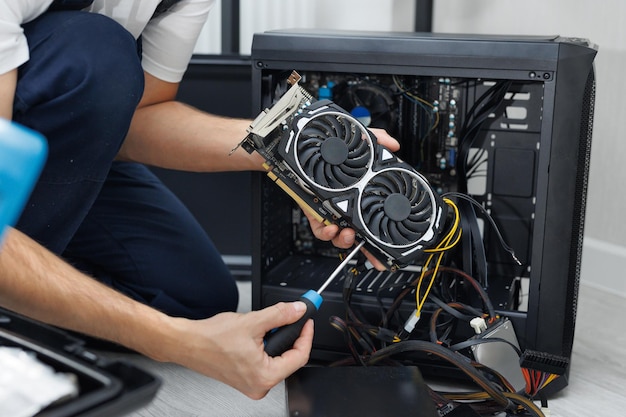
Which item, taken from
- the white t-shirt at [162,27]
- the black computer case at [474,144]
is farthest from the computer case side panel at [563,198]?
the white t-shirt at [162,27]

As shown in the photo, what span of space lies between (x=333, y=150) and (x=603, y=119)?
0.86 m

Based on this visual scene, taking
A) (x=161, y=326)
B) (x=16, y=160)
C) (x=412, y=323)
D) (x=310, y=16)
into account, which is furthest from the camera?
(x=310, y=16)

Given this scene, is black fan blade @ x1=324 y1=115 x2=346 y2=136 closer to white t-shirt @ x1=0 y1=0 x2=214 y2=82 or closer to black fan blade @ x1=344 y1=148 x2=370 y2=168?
black fan blade @ x1=344 y1=148 x2=370 y2=168

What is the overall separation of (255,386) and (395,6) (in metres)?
1.36

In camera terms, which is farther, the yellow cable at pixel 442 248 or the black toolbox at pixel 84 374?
the yellow cable at pixel 442 248

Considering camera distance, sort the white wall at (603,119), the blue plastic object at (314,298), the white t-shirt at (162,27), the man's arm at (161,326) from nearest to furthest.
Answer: the man's arm at (161,326) → the blue plastic object at (314,298) → the white t-shirt at (162,27) → the white wall at (603,119)

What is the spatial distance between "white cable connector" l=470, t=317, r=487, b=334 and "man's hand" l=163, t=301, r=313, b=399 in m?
0.26

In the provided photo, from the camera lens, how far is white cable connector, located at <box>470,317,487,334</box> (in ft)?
3.35

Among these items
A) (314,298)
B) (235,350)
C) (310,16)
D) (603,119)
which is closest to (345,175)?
(314,298)

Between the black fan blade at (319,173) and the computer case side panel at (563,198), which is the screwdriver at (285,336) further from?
the computer case side panel at (563,198)

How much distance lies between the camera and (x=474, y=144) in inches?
49.3

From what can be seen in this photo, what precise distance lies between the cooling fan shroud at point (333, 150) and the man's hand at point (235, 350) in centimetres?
18

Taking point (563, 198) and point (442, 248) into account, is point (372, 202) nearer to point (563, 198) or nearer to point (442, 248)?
point (442, 248)

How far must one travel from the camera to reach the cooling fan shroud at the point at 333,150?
0.96m
